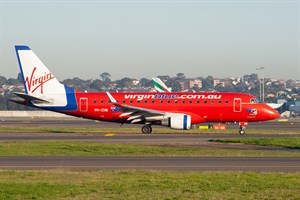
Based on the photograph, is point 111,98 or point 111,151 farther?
point 111,98

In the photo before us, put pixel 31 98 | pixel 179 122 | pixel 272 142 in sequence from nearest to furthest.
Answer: pixel 272 142
pixel 179 122
pixel 31 98

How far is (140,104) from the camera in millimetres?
60219

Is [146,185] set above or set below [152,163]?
below

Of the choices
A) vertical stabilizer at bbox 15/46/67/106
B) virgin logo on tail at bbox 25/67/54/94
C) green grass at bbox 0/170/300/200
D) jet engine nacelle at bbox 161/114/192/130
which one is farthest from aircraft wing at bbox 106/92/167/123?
green grass at bbox 0/170/300/200

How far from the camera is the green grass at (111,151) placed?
36.1 m

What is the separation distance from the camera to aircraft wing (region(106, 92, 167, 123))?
5844 centimetres

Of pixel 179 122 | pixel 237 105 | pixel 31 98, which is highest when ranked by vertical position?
pixel 31 98

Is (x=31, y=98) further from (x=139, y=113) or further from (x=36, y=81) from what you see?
(x=139, y=113)

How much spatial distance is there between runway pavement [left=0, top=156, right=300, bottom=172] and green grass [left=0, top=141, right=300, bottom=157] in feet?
7.45

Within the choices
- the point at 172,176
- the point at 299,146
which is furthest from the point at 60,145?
the point at 172,176

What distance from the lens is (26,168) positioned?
29250 millimetres

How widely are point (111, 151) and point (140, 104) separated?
2277cm

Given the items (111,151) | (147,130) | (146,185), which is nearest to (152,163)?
(111,151)

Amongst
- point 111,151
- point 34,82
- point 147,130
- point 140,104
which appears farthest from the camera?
point 34,82
